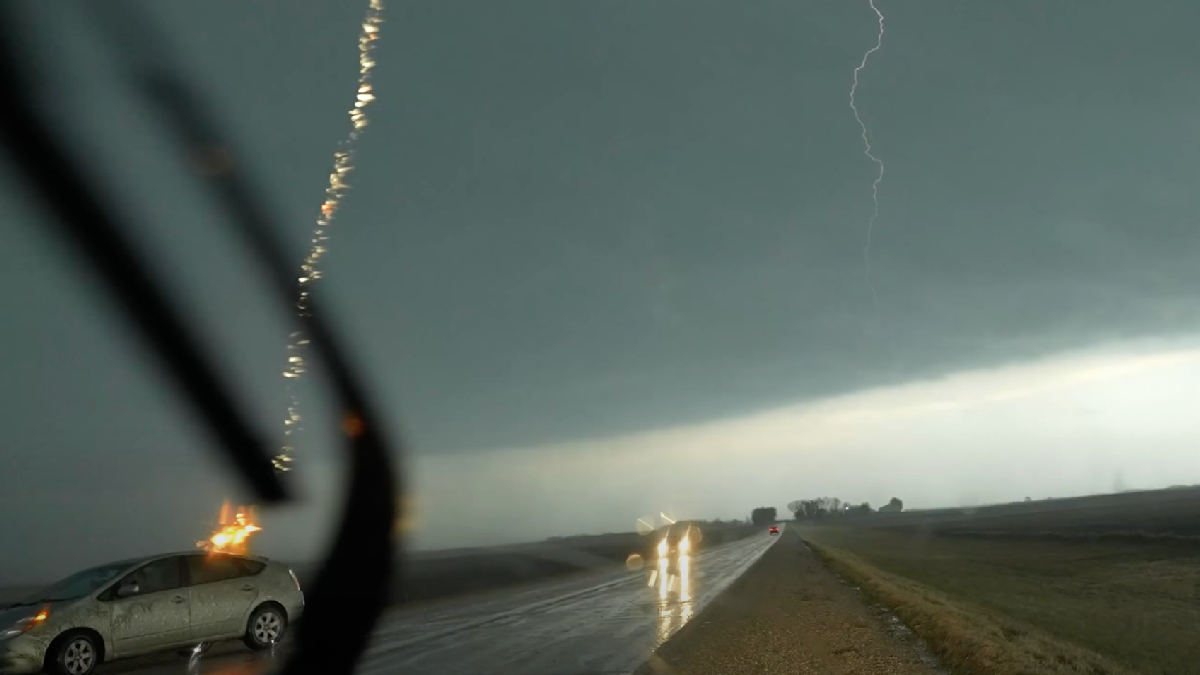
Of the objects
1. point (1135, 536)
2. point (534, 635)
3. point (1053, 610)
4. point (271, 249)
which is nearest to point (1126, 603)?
point (1053, 610)

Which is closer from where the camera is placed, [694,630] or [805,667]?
[805,667]

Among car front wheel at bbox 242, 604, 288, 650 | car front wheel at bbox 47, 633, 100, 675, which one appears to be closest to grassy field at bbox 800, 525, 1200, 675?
car front wheel at bbox 242, 604, 288, 650

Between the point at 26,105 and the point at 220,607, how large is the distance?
9.10m

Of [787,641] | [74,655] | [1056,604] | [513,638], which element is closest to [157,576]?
[74,655]

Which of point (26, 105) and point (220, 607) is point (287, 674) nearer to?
point (220, 607)

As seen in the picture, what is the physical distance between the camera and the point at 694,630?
1808cm

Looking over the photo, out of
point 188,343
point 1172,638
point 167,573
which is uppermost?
point 188,343

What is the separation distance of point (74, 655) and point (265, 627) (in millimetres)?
3204

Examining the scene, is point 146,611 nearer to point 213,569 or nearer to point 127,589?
point 127,589

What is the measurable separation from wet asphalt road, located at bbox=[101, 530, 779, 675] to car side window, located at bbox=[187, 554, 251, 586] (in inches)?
47.5

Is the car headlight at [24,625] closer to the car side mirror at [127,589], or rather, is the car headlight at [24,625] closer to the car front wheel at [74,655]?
the car front wheel at [74,655]

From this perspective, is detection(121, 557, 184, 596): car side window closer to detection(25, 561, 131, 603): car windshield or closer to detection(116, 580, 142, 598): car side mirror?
detection(116, 580, 142, 598): car side mirror

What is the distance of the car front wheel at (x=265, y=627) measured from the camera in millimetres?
16422

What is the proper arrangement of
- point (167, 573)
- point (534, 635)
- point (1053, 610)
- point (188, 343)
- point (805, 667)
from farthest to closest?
point (1053, 610) → point (534, 635) → point (167, 573) → point (805, 667) → point (188, 343)
